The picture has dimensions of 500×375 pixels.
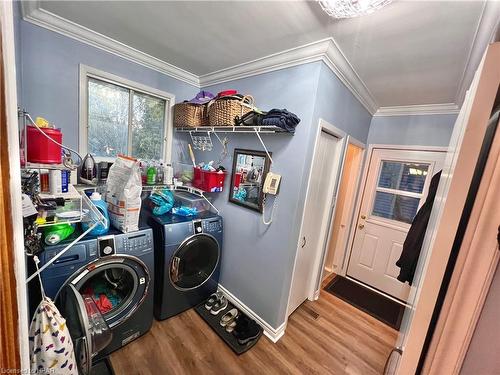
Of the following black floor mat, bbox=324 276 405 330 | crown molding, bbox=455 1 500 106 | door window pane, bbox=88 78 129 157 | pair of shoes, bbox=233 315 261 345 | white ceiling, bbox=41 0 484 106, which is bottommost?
black floor mat, bbox=324 276 405 330

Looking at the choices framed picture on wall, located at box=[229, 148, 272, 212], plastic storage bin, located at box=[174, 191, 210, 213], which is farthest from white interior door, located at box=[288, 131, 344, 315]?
plastic storage bin, located at box=[174, 191, 210, 213]

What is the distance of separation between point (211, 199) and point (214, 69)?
1.45 m

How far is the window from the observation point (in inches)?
98.0

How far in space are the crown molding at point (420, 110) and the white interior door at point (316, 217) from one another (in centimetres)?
104

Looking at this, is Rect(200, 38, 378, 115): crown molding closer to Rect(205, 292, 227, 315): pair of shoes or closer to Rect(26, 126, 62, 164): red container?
Rect(26, 126, 62, 164): red container

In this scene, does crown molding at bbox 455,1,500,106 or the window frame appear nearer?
crown molding at bbox 455,1,500,106

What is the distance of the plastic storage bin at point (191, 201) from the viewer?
2.13 metres

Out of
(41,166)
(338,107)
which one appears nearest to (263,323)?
(41,166)

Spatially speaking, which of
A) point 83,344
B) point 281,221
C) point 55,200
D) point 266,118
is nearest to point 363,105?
point 266,118

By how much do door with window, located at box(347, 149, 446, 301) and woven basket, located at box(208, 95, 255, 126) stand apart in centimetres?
198

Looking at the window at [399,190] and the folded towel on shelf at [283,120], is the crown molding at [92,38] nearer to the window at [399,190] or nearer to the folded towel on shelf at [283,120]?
the folded towel on shelf at [283,120]

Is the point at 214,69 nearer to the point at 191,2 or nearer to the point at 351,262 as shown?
the point at 191,2

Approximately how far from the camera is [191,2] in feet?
4.08

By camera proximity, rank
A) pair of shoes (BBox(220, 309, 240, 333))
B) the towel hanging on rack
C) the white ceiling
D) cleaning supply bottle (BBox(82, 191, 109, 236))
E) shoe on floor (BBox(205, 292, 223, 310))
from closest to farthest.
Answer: the towel hanging on rack < the white ceiling < cleaning supply bottle (BBox(82, 191, 109, 236)) < pair of shoes (BBox(220, 309, 240, 333)) < shoe on floor (BBox(205, 292, 223, 310))
